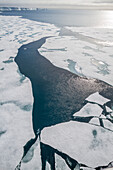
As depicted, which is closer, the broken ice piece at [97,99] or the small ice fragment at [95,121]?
the small ice fragment at [95,121]

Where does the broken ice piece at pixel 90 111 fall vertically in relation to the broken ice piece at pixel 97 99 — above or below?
below

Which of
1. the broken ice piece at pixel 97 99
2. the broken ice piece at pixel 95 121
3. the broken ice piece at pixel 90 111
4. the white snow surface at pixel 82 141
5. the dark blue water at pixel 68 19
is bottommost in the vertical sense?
the white snow surface at pixel 82 141

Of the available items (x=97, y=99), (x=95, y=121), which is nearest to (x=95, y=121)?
(x=95, y=121)

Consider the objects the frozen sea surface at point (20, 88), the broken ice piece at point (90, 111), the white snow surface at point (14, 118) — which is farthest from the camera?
the broken ice piece at point (90, 111)

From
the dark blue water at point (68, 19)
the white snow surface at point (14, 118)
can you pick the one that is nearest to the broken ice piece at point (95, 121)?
the white snow surface at point (14, 118)

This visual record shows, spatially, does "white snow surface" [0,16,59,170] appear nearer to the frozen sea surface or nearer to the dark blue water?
the frozen sea surface

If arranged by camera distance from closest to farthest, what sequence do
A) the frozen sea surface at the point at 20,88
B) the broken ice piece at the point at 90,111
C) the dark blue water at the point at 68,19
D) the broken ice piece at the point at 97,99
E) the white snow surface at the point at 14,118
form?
the white snow surface at the point at 14,118, the frozen sea surface at the point at 20,88, the broken ice piece at the point at 90,111, the broken ice piece at the point at 97,99, the dark blue water at the point at 68,19

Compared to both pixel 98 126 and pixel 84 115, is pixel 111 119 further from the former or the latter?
pixel 84 115

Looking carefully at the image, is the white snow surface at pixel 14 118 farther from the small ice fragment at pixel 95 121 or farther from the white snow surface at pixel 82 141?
the small ice fragment at pixel 95 121

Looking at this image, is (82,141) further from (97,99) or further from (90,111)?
(97,99)
